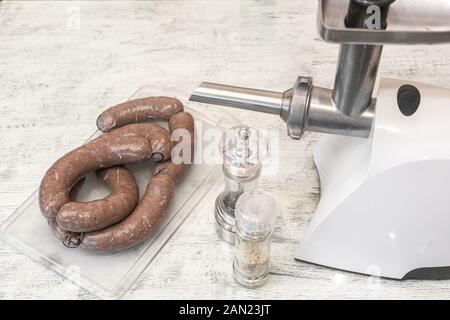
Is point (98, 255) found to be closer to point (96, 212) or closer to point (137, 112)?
point (96, 212)

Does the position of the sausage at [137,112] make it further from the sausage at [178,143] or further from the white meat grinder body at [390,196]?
the white meat grinder body at [390,196]

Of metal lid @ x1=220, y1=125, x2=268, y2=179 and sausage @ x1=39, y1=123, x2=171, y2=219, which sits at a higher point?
metal lid @ x1=220, y1=125, x2=268, y2=179

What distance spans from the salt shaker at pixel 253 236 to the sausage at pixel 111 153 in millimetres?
155

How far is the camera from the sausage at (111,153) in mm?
Result: 703

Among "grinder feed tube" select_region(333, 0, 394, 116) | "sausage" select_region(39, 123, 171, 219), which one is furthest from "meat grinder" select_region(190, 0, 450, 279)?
"sausage" select_region(39, 123, 171, 219)

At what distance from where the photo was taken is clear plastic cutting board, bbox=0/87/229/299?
2.20 feet

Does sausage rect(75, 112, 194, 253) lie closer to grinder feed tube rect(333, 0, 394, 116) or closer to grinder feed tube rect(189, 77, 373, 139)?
grinder feed tube rect(189, 77, 373, 139)

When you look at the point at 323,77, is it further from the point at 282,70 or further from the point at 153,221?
the point at 153,221

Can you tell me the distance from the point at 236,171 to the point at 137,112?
215 mm

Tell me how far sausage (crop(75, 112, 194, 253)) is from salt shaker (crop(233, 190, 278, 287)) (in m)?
0.11

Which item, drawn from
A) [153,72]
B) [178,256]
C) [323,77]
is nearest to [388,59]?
[323,77]

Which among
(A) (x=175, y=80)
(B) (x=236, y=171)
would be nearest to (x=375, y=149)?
(B) (x=236, y=171)

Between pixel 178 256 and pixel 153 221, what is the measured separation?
0.19 feet
